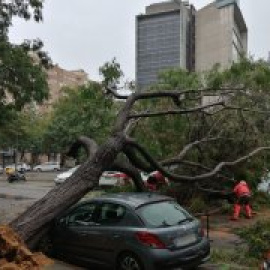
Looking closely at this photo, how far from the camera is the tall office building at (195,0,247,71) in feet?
293

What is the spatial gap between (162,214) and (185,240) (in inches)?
22.8

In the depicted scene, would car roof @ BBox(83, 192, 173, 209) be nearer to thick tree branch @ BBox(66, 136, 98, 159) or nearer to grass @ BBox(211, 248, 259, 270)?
grass @ BBox(211, 248, 259, 270)

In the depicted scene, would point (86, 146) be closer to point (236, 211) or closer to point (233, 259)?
point (233, 259)

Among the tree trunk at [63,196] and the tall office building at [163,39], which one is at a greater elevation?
the tall office building at [163,39]

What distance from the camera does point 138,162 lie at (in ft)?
44.5

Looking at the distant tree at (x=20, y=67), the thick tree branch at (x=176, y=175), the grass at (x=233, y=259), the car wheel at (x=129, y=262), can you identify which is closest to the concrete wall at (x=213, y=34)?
the distant tree at (x=20, y=67)

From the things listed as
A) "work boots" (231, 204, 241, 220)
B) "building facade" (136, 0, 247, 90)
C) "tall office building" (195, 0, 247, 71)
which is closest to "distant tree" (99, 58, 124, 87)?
"work boots" (231, 204, 241, 220)

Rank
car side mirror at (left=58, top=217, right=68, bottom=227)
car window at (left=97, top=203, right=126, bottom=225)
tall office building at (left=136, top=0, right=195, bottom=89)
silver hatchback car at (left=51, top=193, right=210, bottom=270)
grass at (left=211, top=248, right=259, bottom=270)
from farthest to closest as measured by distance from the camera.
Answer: tall office building at (left=136, top=0, right=195, bottom=89) < car side mirror at (left=58, top=217, right=68, bottom=227) < grass at (left=211, top=248, right=259, bottom=270) < car window at (left=97, top=203, right=126, bottom=225) < silver hatchback car at (left=51, top=193, right=210, bottom=270)

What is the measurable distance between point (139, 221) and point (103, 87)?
25.0 feet

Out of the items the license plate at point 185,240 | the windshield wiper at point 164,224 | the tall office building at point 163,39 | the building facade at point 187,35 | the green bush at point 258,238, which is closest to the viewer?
the license plate at point 185,240

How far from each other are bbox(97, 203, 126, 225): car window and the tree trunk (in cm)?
147

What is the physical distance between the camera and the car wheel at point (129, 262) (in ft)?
27.5

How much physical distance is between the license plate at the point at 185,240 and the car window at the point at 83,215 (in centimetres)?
167

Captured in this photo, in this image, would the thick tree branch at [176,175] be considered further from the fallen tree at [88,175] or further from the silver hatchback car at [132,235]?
the silver hatchback car at [132,235]
